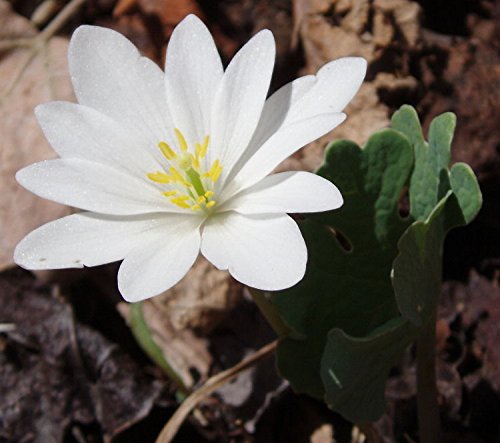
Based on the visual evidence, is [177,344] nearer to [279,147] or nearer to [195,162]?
[195,162]

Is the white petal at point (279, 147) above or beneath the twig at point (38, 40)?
above

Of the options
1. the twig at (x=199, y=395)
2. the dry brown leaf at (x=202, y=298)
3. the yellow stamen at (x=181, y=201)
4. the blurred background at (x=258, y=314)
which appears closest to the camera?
the yellow stamen at (x=181, y=201)

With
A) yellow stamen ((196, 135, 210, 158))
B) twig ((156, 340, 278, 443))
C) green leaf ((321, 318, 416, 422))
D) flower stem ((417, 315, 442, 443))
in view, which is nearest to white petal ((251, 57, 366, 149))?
yellow stamen ((196, 135, 210, 158))

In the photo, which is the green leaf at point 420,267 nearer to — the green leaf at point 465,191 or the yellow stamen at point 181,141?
the green leaf at point 465,191

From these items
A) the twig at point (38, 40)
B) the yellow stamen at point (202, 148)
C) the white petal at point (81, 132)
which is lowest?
the twig at point (38, 40)

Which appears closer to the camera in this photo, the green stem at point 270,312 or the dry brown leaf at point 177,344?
Answer: the green stem at point 270,312

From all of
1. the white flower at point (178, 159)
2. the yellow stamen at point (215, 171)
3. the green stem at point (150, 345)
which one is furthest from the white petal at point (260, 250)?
the green stem at point (150, 345)

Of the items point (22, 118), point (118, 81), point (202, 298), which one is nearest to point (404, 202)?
point (202, 298)

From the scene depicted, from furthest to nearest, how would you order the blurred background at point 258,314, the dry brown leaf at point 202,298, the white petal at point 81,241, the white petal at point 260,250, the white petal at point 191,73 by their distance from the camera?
1. the dry brown leaf at point 202,298
2. the blurred background at point 258,314
3. the white petal at point 191,73
4. the white petal at point 81,241
5. the white petal at point 260,250
